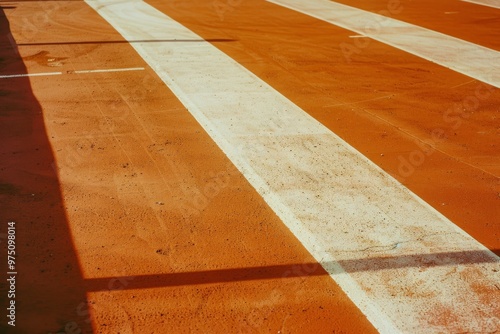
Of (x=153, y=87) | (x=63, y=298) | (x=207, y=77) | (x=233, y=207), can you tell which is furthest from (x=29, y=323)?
(x=207, y=77)

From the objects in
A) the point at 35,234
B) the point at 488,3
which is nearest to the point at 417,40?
the point at 488,3

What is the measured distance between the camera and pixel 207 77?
11797mm

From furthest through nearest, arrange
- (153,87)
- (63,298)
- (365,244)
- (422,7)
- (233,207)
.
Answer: (422,7)
(153,87)
(233,207)
(365,244)
(63,298)

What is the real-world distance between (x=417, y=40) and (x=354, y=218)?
9555 millimetres

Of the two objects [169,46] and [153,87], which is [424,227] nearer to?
[153,87]

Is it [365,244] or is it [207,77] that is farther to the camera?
[207,77]

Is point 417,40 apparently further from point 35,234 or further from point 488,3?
point 35,234

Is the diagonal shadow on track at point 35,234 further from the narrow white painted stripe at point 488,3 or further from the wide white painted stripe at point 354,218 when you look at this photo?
the narrow white painted stripe at point 488,3

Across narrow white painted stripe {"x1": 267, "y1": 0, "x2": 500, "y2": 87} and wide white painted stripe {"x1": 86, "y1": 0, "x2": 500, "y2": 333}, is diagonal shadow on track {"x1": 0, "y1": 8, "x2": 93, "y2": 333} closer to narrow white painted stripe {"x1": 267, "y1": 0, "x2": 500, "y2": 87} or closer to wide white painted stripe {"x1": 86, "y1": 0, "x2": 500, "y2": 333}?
wide white painted stripe {"x1": 86, "y1": 0, "x2": 500, "y2": 333}

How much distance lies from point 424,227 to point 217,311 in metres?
2.69

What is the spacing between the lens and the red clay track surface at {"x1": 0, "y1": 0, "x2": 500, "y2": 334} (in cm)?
539

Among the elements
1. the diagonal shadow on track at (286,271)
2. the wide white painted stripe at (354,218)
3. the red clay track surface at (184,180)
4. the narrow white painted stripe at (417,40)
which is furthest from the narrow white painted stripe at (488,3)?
the diagonal shadow on track at (286,271)

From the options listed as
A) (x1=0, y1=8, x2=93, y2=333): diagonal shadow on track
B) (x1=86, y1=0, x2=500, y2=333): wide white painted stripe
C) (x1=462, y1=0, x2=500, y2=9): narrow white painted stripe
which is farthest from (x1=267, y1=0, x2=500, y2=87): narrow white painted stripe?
(x1=0, y1=8, x2=93, y2=333): diagonal shadow on track

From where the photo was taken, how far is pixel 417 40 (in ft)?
49.6
